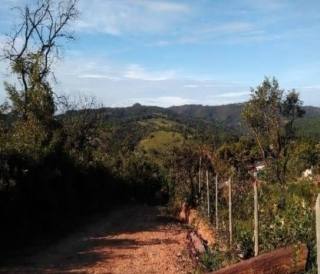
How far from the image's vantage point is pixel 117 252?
46.1 feet

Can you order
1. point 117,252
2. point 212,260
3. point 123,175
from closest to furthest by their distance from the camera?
point 212,260
point 117,252
point 123,175

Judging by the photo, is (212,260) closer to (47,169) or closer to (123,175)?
(47,169)

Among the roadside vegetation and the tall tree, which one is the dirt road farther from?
the tall tree

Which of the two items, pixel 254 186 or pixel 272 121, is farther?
pixel 272 121

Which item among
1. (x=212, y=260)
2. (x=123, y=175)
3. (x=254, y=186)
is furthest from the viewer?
(x=123, y=175)

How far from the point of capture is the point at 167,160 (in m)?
27.8

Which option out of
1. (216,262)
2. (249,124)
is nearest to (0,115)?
(216,262)

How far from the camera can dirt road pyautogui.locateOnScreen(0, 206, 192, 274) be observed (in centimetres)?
1188

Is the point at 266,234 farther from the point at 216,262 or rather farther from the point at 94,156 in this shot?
the point at 94,156

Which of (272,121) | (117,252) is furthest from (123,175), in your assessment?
(117,252)

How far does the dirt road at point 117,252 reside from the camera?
11883 mm

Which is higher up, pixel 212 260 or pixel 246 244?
pixel 246 244

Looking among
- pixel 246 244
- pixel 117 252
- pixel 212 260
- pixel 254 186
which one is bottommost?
pixel 117 252

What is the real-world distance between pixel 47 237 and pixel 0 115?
5.37 meters
